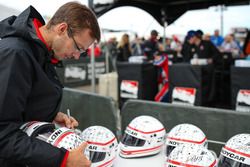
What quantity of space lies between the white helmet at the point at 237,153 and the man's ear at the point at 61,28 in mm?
1208

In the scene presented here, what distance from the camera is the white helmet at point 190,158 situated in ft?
5.15

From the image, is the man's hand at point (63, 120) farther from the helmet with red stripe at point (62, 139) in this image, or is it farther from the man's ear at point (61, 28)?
the man's ear at point (61, 28)

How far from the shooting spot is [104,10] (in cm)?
549

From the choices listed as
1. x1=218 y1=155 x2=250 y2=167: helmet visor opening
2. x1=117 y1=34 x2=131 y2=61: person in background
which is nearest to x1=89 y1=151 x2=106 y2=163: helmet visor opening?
x1=218 y1=155 x2=250 y2=167: helmet visor opening

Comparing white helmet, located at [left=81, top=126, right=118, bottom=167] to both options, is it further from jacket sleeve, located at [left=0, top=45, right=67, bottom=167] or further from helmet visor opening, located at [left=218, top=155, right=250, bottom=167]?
helmet visor opening, located at [left=218, top=155, right=250, bottom=167]

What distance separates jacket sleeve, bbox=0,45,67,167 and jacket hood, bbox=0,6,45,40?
0.11 metres

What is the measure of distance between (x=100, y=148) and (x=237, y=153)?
841 mm

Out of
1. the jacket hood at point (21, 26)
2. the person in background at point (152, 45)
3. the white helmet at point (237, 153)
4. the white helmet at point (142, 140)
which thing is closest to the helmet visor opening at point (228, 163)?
the white helmet at point (237, 153)

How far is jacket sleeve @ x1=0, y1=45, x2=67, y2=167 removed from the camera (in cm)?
122

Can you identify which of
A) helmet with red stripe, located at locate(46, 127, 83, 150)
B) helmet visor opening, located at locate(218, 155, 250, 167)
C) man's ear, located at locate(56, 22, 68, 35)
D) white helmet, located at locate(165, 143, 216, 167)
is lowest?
helmet visor opening, located at locate(218, 155, 250, 167)

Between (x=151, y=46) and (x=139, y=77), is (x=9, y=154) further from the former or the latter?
(x=151, y=46)

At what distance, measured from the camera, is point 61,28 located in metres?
1.42

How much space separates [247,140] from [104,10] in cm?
432

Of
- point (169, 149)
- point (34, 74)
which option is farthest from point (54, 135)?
point (169, 149)
